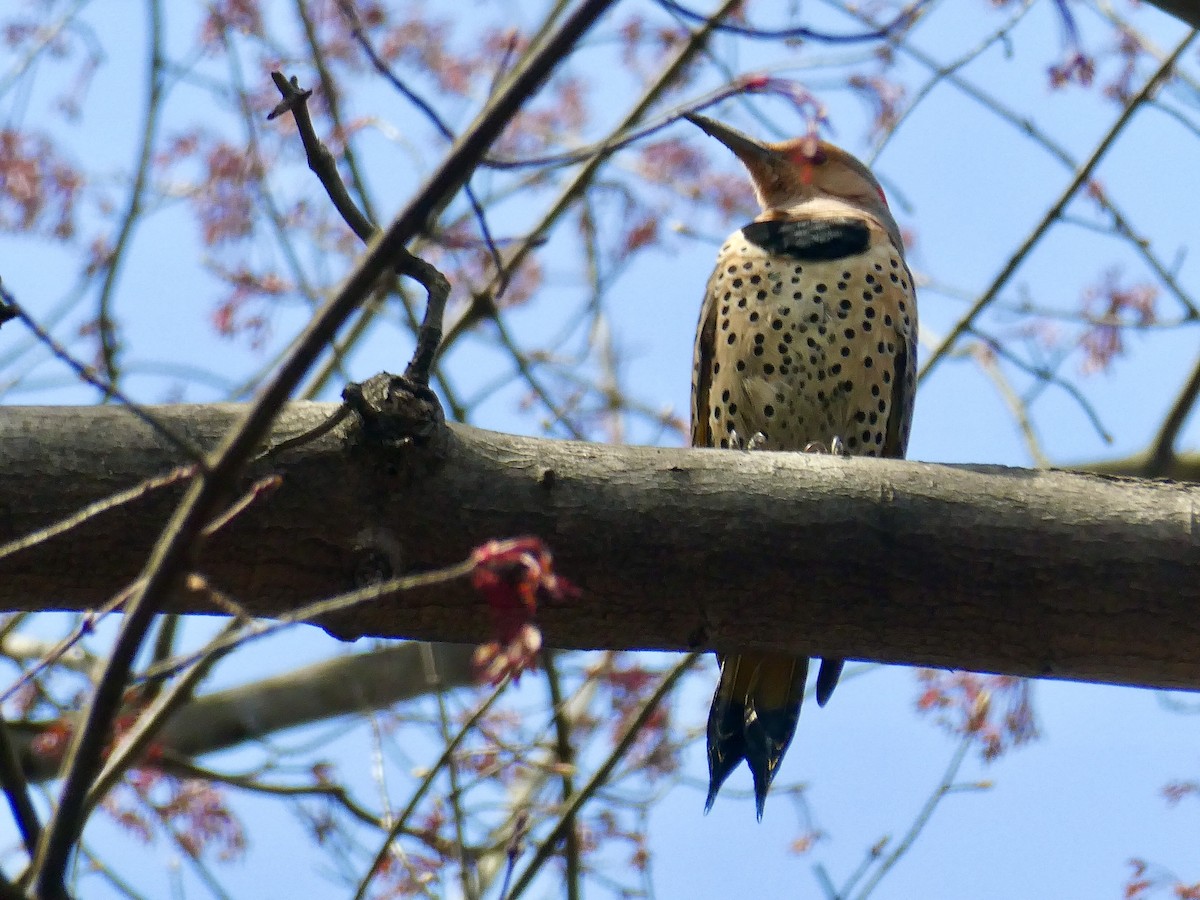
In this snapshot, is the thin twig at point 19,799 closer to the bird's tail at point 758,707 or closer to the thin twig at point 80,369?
the thin twig at point 80,369

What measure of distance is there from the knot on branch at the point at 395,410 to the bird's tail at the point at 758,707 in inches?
67.3

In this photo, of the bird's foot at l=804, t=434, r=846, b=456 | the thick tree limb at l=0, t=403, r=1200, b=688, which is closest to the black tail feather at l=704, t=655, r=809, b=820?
the bird's foot at l=804, t=434, r=846, b=456

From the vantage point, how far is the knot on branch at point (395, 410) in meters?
2.60

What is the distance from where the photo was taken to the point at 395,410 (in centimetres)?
262

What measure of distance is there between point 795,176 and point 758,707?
227 centimetres

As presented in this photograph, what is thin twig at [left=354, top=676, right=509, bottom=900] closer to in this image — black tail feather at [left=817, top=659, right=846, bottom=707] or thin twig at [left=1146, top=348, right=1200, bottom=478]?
black tail feather at [left=817, top=659, right=846, bottom=707]

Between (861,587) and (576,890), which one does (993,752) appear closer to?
(576,890)

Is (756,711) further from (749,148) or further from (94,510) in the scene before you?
(94,510)

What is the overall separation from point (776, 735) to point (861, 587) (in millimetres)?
1354

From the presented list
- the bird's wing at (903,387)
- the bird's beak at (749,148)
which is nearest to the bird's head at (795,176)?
the bird's beak at (749,148)

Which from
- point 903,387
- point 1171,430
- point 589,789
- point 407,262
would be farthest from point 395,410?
point 1171,430

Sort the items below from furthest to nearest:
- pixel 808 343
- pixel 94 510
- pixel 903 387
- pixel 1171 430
Answer: pixel 1171 430 < pixel 903 387 < pixel 808 343 < pixel 94 510

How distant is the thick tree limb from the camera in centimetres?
259

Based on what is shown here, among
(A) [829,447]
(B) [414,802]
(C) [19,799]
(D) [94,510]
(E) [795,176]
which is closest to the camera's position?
(C) [19,799]
